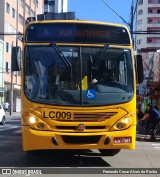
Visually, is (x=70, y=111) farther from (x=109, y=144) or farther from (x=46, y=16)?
(x=46, y=16)

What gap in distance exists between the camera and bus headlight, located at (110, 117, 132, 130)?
32.8ft

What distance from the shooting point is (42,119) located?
32.5ft

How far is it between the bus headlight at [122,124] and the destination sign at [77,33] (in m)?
1.90

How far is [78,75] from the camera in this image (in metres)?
10.3

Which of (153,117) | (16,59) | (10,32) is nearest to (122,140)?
(16,59)

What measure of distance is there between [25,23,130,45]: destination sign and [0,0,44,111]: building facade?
149 feet

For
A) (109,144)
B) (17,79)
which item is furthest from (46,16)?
(17,79)

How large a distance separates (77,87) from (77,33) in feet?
4.64

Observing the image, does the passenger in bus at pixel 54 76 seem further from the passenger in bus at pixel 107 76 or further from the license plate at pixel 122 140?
the license plate at pixel 122 140

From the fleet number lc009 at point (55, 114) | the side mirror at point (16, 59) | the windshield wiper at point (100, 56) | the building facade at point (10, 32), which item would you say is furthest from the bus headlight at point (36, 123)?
the building facade at point (10, 32)

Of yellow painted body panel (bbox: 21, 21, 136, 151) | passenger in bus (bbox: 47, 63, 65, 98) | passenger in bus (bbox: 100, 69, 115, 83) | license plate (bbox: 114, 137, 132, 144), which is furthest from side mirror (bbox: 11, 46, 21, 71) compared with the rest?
license plate (bbox: 114, 137, 132, 144)

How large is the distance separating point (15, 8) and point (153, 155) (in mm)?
61361

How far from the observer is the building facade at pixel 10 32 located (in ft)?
209

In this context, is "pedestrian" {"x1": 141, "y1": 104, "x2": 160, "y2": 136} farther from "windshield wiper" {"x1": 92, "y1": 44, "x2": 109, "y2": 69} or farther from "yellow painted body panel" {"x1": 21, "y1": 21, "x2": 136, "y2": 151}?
"yellow painted body panel" {"x1": 21, "y1": 21, "x2": 136, "y2": 151}
